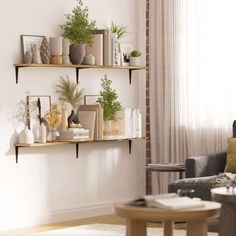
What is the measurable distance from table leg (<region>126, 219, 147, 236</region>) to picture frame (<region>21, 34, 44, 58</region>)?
8.92 ft

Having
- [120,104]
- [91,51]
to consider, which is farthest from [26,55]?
[120,104]

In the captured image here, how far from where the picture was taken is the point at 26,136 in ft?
22.3

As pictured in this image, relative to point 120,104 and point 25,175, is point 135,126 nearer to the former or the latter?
point 120,104

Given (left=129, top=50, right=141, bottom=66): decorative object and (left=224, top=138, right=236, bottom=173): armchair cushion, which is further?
(left=129, top=50, right=141, bottom=66): decorative object

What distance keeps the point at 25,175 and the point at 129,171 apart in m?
1.32

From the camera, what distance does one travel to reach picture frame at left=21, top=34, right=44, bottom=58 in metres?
6.89

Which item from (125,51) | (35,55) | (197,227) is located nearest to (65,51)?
(35,55)

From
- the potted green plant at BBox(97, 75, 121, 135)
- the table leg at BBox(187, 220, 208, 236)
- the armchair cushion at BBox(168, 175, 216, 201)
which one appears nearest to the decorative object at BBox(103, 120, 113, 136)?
the potted green plant at BBox(97, 75, 121, 135)

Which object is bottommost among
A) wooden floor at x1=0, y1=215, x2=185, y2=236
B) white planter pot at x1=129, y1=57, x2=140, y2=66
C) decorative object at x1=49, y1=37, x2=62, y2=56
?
Answer: wooden floor at x1=0, y1=215, x2=185, y2=236

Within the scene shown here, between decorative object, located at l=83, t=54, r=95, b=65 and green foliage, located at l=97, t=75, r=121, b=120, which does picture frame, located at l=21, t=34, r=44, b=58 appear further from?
green foliage, located at l=97, t=75, r=121, b=120

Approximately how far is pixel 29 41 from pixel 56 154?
1.07 meters

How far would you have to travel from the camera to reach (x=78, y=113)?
7.31m

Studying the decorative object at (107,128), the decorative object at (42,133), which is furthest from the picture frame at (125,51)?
the decorative object at (42,133)

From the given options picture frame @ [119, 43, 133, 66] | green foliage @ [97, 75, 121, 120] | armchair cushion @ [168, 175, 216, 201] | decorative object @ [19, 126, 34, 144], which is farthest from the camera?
picture frame @ [119, 43, 133, 66]
